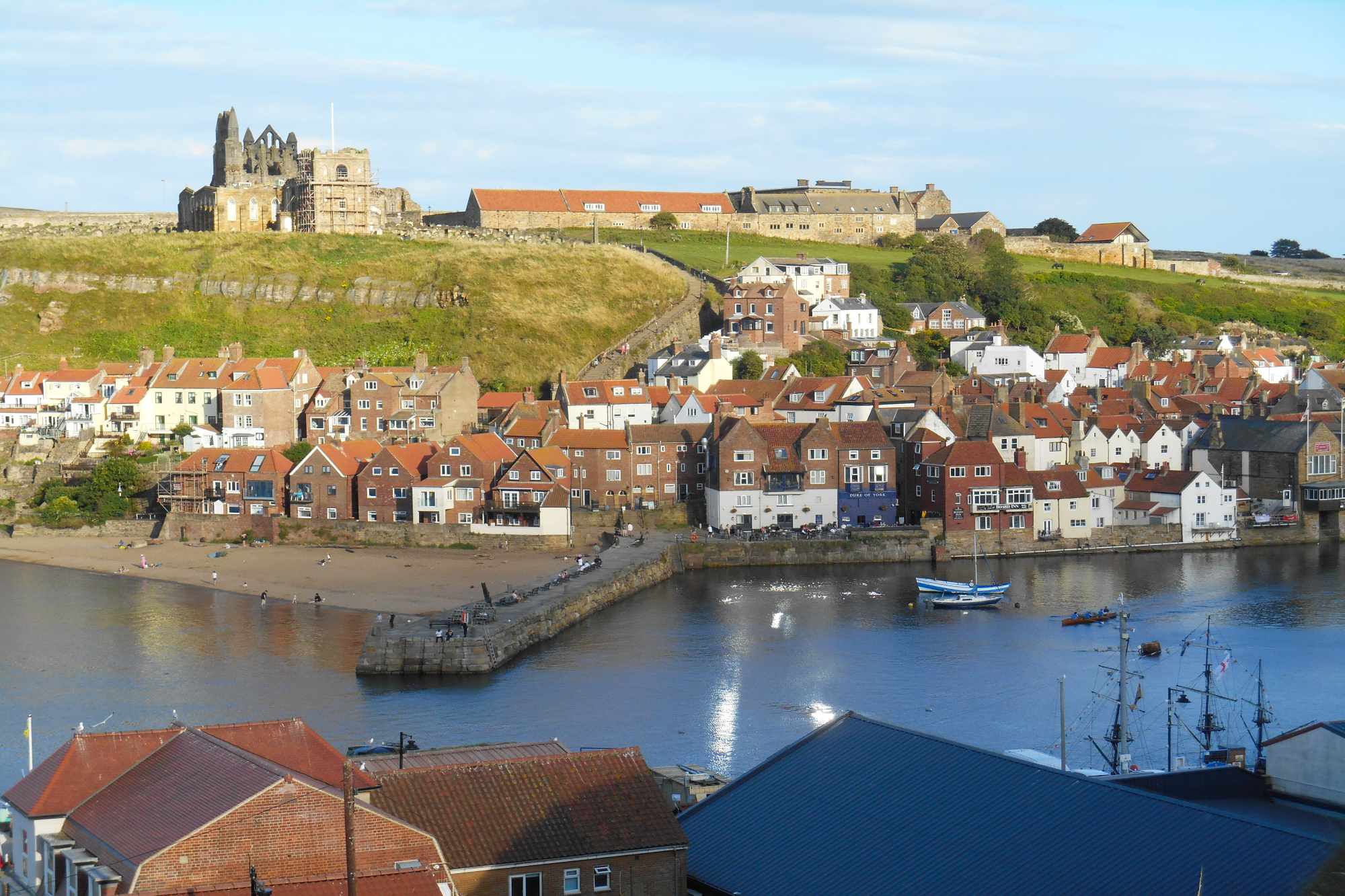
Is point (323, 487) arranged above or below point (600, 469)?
below

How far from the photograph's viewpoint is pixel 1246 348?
286 ft

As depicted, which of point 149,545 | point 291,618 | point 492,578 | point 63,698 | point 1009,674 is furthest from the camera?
point 149,545

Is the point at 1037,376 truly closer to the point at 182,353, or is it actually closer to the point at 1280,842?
the point at 182,353

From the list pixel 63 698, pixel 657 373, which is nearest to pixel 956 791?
pixel 63 698

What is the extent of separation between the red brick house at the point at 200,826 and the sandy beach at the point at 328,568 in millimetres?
26398

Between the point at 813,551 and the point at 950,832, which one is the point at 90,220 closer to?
the point at 813,551

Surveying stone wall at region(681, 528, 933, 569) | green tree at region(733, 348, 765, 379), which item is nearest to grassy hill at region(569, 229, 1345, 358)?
green tree at region(733, 348, 765, 379)

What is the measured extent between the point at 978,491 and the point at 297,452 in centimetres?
2437

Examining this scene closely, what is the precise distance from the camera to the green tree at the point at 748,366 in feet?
237

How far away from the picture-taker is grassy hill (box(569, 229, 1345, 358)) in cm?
9212

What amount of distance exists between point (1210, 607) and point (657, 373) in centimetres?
2986

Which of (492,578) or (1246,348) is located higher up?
(1246,348)

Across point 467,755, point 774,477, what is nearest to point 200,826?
point 467,755

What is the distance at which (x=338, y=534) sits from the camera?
57.8 m
